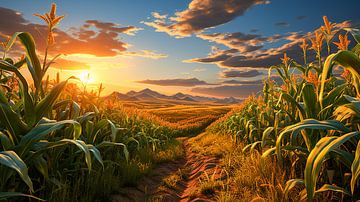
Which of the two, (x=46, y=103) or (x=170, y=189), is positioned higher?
(x=46, y=103)

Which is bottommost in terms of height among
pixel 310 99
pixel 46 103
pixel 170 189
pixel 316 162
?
pixel 170 189

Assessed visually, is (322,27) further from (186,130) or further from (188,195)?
(186,130)

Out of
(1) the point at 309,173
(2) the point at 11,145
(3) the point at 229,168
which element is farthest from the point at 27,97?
(3) the point at 229,168

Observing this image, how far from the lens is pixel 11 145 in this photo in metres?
2.87

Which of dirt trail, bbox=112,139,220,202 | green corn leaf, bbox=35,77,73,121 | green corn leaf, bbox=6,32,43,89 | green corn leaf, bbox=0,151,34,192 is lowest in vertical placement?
dirt trail, bbox=112,139,220,202

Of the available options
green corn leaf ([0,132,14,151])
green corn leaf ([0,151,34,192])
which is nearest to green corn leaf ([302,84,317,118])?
green corn leaf ([0,151,34,192])

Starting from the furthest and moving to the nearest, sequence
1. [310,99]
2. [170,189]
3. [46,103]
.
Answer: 1. [170,189]
2. [310,99]
3. [46,103]

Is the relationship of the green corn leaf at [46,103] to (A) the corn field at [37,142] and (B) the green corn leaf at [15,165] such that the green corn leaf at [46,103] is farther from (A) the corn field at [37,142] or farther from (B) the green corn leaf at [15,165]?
(B) the green corn leaf at [15,165]

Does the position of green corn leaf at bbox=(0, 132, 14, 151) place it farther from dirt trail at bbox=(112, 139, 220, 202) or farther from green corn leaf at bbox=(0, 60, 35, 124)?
dirt trail at bbox=(112, 139, 220, 202)

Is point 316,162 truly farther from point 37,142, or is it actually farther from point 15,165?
point 37,142

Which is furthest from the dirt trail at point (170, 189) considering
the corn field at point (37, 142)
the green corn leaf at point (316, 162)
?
the green corn leaf at point (316, 162)

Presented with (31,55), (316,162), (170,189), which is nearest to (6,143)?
(31,55)

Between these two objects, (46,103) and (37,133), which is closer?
(37,133)

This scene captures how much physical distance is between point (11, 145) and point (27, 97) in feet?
1.85
